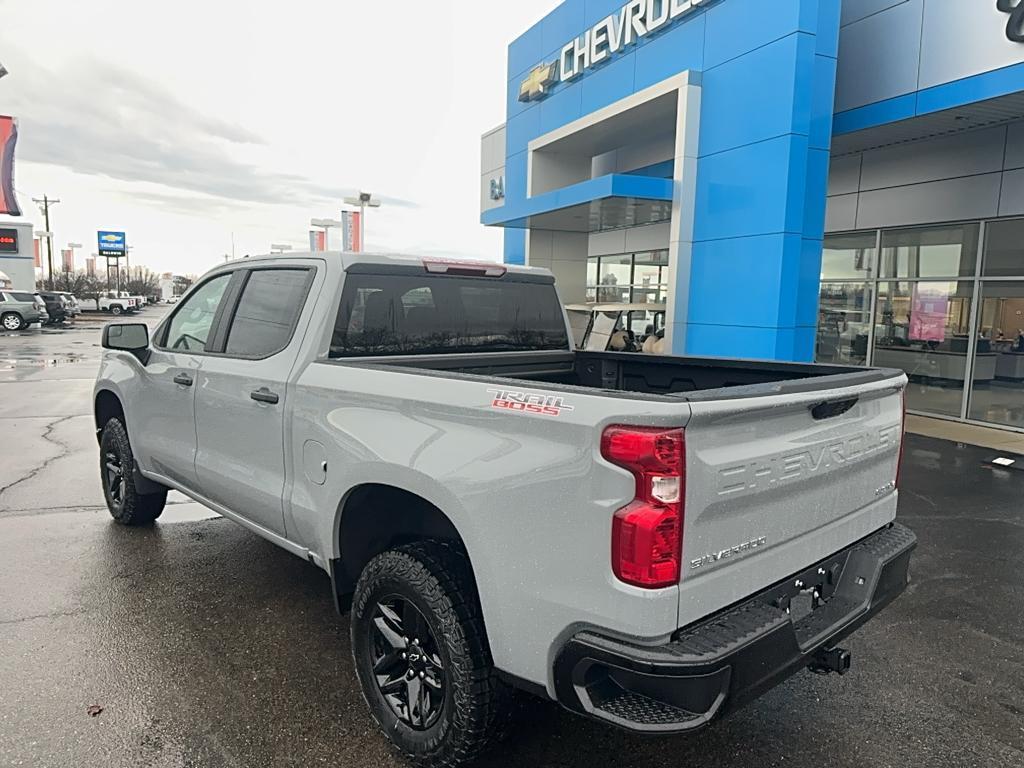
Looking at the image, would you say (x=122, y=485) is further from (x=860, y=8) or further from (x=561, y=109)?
(x=561, y=109)

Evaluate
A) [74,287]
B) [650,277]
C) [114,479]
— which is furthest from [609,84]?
[74,287]

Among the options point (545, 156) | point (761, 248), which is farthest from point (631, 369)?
point (545, 156)

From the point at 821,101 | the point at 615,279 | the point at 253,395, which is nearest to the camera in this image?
the point at 253,395

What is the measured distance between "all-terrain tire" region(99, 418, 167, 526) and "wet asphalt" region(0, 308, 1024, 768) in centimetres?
15

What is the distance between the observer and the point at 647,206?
39.7ft

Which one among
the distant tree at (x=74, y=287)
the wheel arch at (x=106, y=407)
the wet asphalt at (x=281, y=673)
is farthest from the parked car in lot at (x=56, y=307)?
the wet asphalt at (x=281, y=673)

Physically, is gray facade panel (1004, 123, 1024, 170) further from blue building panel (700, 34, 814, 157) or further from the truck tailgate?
the truck tailgate

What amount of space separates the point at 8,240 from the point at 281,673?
51.9 m

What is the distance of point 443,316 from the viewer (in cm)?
380

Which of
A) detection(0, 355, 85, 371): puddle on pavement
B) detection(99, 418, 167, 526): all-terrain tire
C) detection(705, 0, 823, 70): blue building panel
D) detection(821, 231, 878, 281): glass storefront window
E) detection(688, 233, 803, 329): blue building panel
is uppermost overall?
detection(705, 0, 823, 70): blue building panel

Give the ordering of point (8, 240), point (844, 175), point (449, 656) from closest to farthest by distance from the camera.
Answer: point (449, 656)
point (844, 175)
point (8, 240)

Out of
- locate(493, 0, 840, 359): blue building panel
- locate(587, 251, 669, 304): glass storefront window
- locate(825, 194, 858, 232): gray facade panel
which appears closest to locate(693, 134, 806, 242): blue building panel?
locate(493, 0, 840, 359): blue building panel

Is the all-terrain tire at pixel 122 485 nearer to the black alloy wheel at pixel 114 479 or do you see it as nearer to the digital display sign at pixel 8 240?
the black alloy wheel at pixel 114 479

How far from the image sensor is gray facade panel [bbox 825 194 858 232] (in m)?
12.1
